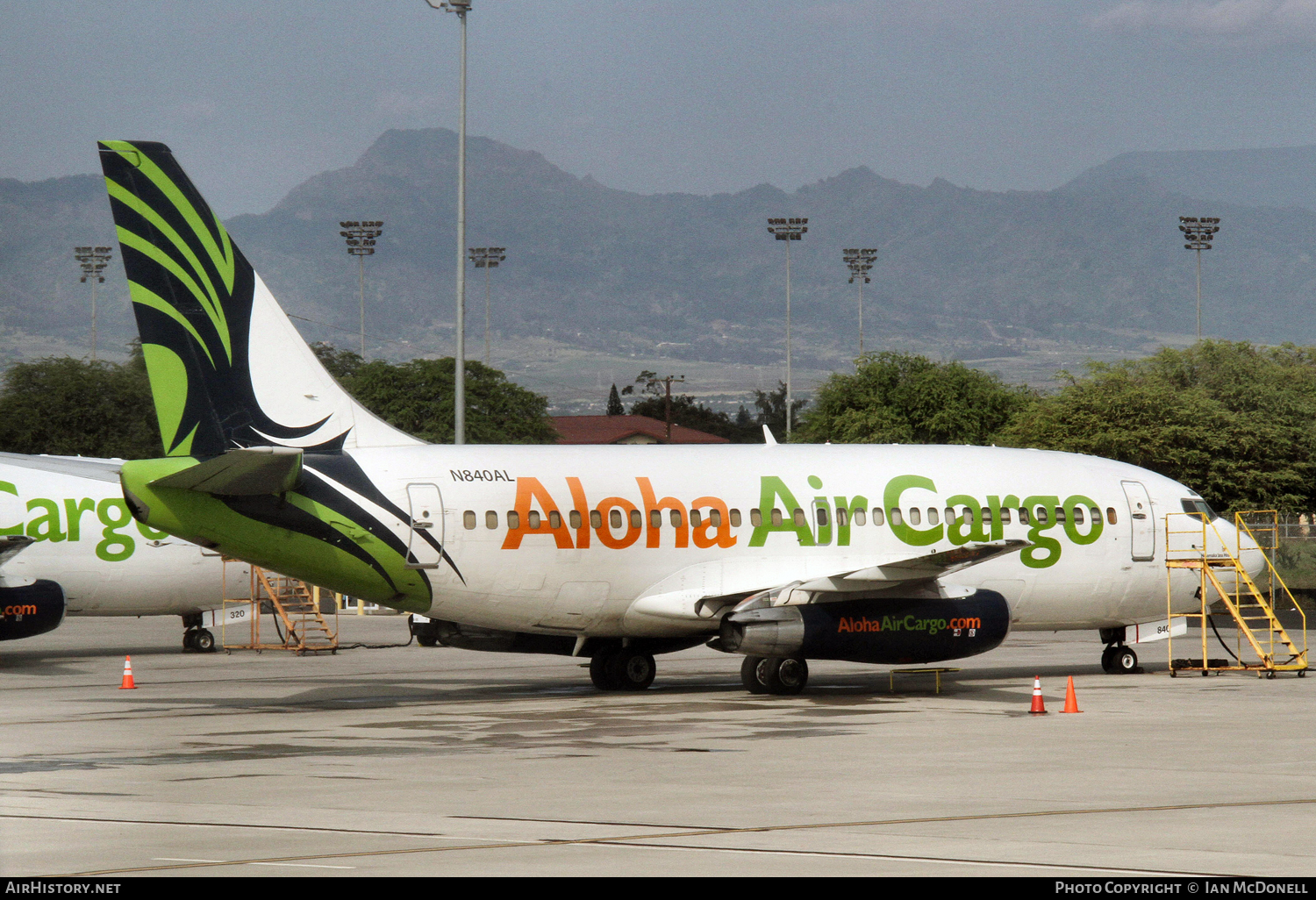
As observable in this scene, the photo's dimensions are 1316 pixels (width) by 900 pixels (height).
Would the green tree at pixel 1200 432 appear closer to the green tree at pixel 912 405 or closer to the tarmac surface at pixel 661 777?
the green tree at pixel 912 405

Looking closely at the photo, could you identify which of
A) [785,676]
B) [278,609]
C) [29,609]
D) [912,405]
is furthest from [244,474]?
[912,405]

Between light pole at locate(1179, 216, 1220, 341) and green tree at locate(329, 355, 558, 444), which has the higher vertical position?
light pole at locate(1179, 216, 1220, 341)

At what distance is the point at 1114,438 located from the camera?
191 ft

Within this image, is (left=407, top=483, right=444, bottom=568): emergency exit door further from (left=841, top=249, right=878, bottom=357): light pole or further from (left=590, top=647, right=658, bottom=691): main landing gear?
(left=841, top=249, right=878, bottom=357): light pole

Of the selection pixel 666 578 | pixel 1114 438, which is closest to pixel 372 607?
pixel 1114 438

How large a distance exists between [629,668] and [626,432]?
131204 millimetres

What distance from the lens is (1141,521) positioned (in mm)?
27781

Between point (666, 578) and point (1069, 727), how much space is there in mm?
6919

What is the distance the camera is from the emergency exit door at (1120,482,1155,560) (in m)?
27.6

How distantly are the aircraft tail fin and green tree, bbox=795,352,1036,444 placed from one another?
51.3 metres

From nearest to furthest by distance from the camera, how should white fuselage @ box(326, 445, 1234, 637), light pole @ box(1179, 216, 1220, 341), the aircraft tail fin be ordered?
the aircraft tail fin < white fuselage @ box(326, 445, 1234, 637) < light pole @ box(1179, 216, 1220, 341)

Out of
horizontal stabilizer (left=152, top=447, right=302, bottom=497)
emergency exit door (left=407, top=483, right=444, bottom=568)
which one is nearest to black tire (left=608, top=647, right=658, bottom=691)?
emergency exit door (left=407, top=483, right=444, bottom=568)

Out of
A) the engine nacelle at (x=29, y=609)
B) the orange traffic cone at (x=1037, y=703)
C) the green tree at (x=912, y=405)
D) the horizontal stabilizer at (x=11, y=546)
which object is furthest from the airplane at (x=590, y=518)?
the green tree at (x=912, y=405)

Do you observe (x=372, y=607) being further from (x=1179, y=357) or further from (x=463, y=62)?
(x=1179, y=357)
